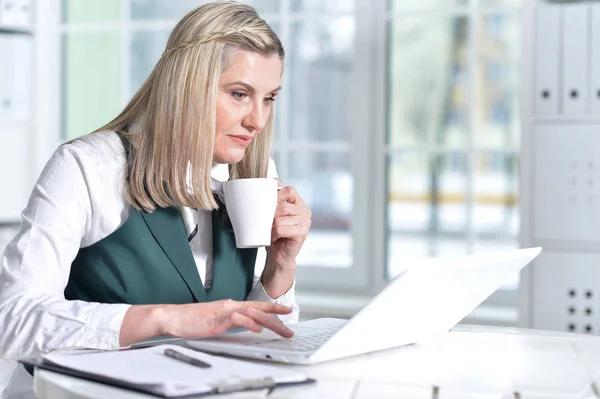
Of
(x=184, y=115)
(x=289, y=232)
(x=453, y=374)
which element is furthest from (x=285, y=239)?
(x=453, y=374)

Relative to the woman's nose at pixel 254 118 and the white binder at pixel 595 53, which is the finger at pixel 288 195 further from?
the white binder at pixel 595 53

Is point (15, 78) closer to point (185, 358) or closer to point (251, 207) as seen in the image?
point (251, 207)

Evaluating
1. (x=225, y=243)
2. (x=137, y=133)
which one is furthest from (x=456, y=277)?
(x=137, y=133)

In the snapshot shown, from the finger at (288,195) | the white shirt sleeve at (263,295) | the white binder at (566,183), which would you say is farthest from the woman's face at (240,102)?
the white binder at (566,183)

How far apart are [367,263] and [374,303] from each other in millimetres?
2080

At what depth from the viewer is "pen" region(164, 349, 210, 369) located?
1.02 m

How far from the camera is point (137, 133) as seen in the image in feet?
5.44

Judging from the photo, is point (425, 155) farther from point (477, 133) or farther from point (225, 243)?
point (225, 243)

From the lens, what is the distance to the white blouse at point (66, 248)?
1.31 meters

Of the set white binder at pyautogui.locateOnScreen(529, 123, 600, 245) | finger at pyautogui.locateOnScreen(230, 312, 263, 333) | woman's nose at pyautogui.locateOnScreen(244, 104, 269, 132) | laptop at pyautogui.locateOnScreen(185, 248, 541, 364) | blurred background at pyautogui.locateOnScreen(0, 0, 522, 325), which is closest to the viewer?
laptop at pyautogui.locateOnScreen(185, 248, 541, 364)

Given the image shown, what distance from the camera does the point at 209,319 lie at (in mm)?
1234

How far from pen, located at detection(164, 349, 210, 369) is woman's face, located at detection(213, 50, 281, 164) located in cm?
66

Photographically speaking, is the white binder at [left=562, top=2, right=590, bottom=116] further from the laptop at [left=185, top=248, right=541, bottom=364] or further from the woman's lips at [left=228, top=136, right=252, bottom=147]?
the laptop at [left=185, top=248, right=541, bottom=364]

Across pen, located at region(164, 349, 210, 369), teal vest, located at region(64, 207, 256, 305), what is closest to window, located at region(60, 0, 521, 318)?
teal vest, located at region(64, 207, 256, 305)
